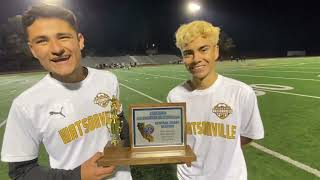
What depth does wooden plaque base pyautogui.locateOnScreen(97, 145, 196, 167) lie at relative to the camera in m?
1.98

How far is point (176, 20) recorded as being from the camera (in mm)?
91188

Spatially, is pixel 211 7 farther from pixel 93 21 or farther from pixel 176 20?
pixel 93 21

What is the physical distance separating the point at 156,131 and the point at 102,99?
0.47m

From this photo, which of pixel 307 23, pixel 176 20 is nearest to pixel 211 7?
pixel 176 20

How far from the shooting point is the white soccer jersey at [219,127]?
2.76 meters

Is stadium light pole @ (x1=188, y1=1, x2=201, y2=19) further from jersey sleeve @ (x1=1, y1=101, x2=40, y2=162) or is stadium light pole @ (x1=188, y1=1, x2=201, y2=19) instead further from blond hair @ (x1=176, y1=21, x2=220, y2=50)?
jersey sleeve @ (x1=1, y1=101, x2=40, y2=162)

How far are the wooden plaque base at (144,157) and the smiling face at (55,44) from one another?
0.59 metres

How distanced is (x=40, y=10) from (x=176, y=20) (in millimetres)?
91032

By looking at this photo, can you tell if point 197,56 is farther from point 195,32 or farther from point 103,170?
point 103,170

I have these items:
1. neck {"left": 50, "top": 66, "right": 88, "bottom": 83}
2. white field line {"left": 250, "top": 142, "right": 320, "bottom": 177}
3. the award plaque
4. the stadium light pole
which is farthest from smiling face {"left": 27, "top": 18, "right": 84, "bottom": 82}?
the stadium light pole

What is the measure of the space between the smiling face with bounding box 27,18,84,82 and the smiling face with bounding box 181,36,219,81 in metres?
0.96

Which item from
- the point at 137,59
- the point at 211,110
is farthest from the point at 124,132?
the point at 137,59

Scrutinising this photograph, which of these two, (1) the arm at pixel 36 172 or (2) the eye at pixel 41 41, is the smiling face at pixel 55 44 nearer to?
(2) the eye at pixel 41 41

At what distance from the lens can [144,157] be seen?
2.06 metres
